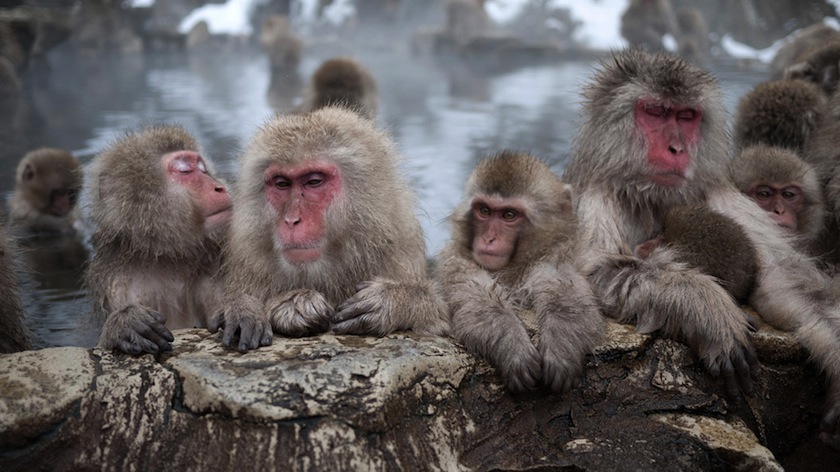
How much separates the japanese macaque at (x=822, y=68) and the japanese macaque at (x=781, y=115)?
3.47ft

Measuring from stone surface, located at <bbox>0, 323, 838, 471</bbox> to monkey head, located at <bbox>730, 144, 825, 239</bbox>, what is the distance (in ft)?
4.38

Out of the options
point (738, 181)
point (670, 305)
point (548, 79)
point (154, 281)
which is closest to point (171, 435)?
point (154, 281)

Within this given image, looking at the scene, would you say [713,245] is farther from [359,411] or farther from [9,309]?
[9,309]

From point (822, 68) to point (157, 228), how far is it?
519 centimetres

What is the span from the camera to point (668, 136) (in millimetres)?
3887

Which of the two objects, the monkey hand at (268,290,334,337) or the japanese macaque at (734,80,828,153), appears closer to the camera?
the monkey hand at (268,290,334,337)

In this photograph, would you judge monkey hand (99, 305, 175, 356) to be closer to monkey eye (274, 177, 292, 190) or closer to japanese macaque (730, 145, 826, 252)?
monkey eye (274, 177, 292, 190)

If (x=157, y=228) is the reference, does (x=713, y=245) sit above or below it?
above

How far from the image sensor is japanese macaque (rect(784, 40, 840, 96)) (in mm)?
6312

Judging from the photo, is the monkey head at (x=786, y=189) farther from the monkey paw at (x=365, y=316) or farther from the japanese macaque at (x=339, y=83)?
the japanese macaque at (x=339, y=83)

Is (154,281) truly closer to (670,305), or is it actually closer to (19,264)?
(19,264)

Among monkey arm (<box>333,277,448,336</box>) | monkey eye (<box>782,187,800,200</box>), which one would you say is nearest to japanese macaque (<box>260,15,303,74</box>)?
monkey eye (<box>782,187,800,200</box>)

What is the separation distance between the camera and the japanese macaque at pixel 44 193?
718 cm

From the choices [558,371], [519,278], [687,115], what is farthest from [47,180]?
[558,371]
